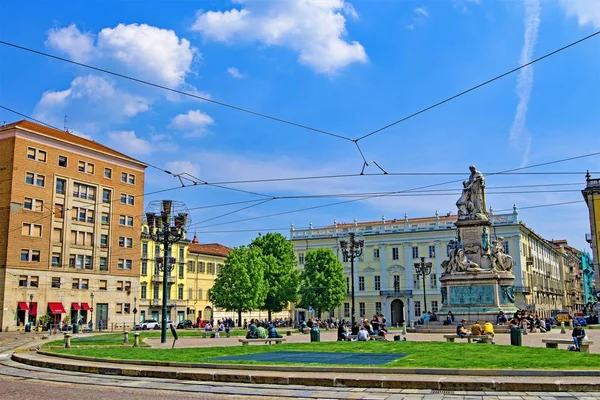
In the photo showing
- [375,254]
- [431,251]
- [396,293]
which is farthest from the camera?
[375,254]

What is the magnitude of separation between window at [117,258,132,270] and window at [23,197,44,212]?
466 inches

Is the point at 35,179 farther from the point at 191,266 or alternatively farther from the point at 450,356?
the point at 450,356

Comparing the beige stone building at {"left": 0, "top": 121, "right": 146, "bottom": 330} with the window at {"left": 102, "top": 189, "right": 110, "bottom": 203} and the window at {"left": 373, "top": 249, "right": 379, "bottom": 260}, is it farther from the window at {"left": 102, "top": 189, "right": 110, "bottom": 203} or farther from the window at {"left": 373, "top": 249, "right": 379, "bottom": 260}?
the window at {"left": 373, "top": 249, "right": 379, "bottom": 260}

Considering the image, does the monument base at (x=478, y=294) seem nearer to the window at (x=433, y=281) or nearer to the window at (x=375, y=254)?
the window at (x=433, y=281)

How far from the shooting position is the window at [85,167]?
208 ft

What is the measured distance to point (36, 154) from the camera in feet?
192

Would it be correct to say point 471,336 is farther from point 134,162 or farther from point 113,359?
point 134,162

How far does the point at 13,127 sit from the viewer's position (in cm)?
5666

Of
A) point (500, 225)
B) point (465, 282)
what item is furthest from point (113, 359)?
point (500, 225)

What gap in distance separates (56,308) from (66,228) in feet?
26.8

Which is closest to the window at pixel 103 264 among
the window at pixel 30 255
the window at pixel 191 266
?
the window at pixel 30 255

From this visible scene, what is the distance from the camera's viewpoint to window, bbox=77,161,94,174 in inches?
2492

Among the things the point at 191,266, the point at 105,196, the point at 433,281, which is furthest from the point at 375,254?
the point at 105,196

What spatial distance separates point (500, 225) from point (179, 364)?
72.3 meters
